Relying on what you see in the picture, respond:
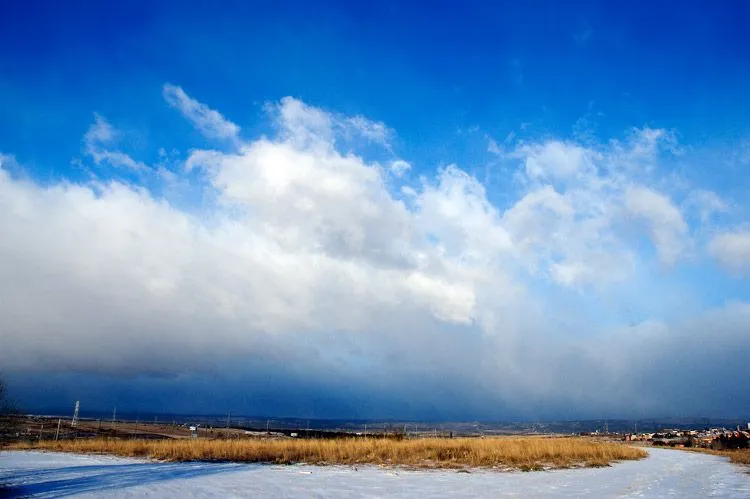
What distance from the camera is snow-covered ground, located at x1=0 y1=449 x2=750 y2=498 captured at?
13.7 m

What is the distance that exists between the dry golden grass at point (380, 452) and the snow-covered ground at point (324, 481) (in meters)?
2.80

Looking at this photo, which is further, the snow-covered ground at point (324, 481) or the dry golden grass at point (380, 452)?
the dry golden grass at point (380, 452)

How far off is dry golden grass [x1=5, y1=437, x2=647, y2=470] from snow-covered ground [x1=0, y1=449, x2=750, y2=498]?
280cm

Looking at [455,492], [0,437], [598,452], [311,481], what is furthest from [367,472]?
[0,437]

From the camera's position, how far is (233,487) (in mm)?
14578

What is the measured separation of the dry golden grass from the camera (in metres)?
24.5

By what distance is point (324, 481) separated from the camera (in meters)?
16.8

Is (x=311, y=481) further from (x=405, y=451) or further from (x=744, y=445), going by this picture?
(x=744, y=445)

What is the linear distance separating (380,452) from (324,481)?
35.7 feet

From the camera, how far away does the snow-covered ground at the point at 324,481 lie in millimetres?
13688

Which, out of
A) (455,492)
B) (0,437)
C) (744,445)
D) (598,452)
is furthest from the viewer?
(744,445)

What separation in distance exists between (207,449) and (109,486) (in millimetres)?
12943

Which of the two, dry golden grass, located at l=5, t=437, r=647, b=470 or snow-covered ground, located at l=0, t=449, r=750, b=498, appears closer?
snow-covered ground, located at l=0, t=449, r=750, b=498

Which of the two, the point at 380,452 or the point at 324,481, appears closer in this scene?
the point at 324,481
